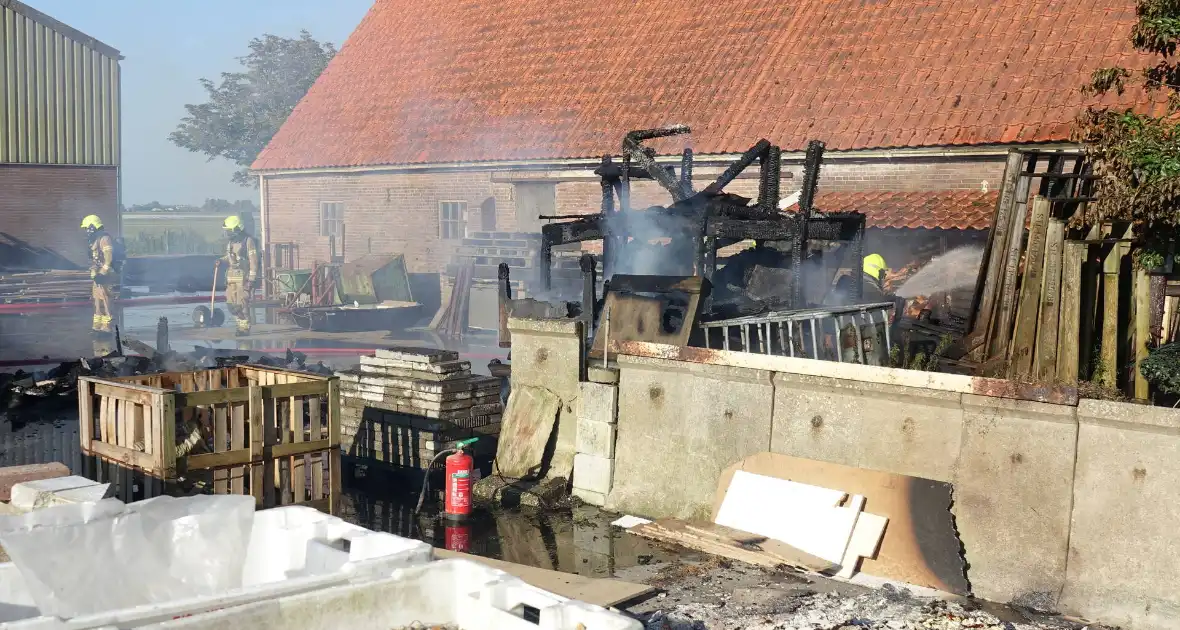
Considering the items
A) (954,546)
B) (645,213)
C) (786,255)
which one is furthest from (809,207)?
(954,546)

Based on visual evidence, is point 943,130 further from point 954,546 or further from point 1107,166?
point 954,546

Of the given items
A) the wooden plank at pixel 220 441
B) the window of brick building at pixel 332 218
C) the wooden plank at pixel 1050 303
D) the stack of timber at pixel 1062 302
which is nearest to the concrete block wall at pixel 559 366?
the wooden plank at pixel 220 441

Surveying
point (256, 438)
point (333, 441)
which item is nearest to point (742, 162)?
point (333, 441)

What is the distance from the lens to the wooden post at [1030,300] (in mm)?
8906

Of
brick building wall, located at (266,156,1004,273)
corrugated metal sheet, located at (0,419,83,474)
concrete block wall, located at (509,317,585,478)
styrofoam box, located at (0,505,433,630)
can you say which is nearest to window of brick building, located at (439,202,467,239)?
brick building wall, located at (266,156,1004,273)

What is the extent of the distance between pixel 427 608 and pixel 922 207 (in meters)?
14.7

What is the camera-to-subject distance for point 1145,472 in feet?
23.1

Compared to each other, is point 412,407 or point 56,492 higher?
point 56,492

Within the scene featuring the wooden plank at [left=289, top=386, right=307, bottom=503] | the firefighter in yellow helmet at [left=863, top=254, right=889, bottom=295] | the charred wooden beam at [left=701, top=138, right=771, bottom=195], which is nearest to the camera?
the wooden plank at [left=289, top=386, right=307, bottom=503]

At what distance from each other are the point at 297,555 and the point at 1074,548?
5.14 m

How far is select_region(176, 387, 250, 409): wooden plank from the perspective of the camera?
7.68 m

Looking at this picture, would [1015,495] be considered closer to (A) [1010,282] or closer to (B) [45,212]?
(A) [1010,282]

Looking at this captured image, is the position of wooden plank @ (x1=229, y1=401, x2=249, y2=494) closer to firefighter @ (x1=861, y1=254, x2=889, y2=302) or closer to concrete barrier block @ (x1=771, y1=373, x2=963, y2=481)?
concrete barrier block @ (x1=771, y1=373, x2=963, y2=481)

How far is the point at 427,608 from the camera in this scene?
4.26 meters
